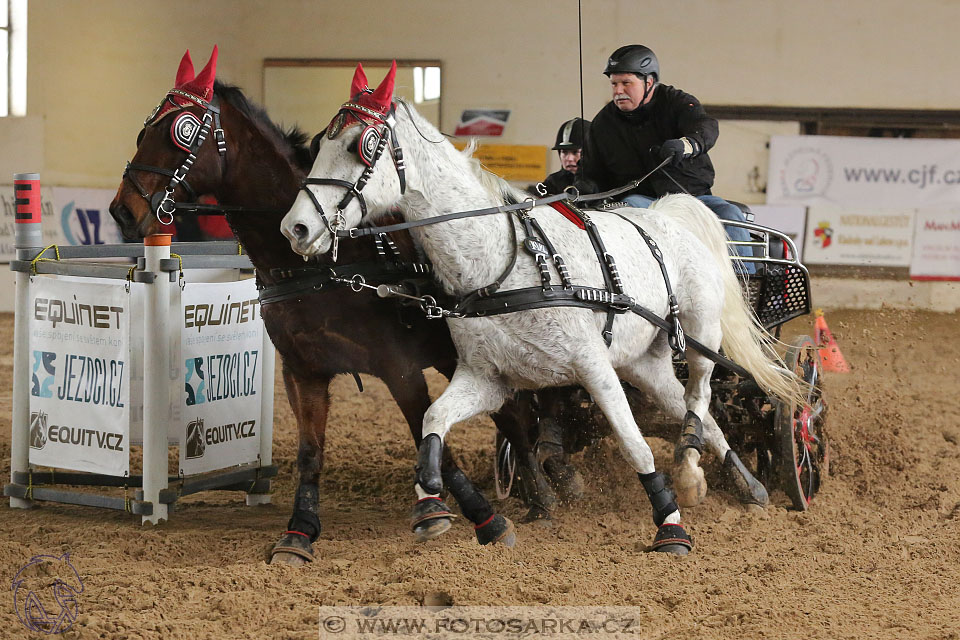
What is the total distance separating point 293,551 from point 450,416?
860mm

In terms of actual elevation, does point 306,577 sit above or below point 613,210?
below

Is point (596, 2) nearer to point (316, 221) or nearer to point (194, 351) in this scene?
point (194, 351)

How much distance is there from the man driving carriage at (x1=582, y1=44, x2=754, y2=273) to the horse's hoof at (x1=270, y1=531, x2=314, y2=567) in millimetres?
2360

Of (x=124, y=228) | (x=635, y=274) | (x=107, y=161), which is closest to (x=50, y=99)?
(x=107, y=161)

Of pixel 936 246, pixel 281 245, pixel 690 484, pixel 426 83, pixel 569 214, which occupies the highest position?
pixel 426 83

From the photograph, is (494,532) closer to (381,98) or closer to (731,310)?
(731,310)

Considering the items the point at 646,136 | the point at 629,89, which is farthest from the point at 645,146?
the point at 629,89

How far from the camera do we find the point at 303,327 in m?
3.87

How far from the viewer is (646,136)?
5.13 m

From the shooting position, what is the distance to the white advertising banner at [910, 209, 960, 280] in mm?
12031

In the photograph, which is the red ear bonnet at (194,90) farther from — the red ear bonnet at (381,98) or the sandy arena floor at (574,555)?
the sandy arena floor at (574,555)

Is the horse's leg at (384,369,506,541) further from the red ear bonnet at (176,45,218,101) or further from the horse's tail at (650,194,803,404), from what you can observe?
the horse's tail at (650,194,803,404)

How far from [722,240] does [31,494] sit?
3522 mm

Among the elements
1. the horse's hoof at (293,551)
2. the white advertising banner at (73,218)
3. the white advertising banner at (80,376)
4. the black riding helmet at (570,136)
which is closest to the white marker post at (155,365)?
the white advertising banner at (80,376)
